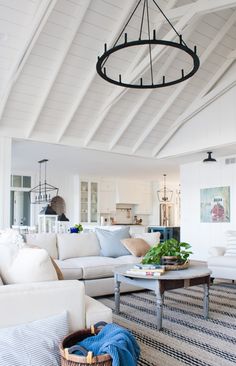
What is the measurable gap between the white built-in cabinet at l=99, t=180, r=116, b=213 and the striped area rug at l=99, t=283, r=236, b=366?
6705mm

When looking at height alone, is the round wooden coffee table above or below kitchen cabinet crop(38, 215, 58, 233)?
below

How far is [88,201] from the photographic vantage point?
1106 centimetres

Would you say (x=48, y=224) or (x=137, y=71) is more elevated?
(x=137, y=71)

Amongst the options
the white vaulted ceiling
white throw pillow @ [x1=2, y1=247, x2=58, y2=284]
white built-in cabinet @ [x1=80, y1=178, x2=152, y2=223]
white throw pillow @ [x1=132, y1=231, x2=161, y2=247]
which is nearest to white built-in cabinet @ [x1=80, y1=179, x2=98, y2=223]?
white built-in cabinet @ [x1=80, y1=178, x2=152, y2=223]

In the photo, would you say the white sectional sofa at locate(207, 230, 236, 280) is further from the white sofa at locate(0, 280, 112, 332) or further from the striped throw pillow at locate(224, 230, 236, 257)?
the white sofa at locate(0, 280, 112, 332)

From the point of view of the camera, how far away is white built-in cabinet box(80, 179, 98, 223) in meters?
10.9

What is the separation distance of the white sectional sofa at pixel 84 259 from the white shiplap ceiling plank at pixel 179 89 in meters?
2.61

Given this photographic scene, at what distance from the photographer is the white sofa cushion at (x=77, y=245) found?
4957mm

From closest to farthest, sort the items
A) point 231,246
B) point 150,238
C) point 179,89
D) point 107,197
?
1. point 231,246
2. point 150,238
3. point 179,89
4. point 107,197

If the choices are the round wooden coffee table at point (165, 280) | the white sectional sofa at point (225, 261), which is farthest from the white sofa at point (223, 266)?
the round wooden coffee table at point (165, 280)

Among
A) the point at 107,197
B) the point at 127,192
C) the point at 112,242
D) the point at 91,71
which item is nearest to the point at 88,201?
the point at 107,197

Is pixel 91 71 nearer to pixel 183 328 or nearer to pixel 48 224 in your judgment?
pixel 48 224

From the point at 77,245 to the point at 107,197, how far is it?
255 inches

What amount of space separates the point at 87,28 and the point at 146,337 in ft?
13.8
